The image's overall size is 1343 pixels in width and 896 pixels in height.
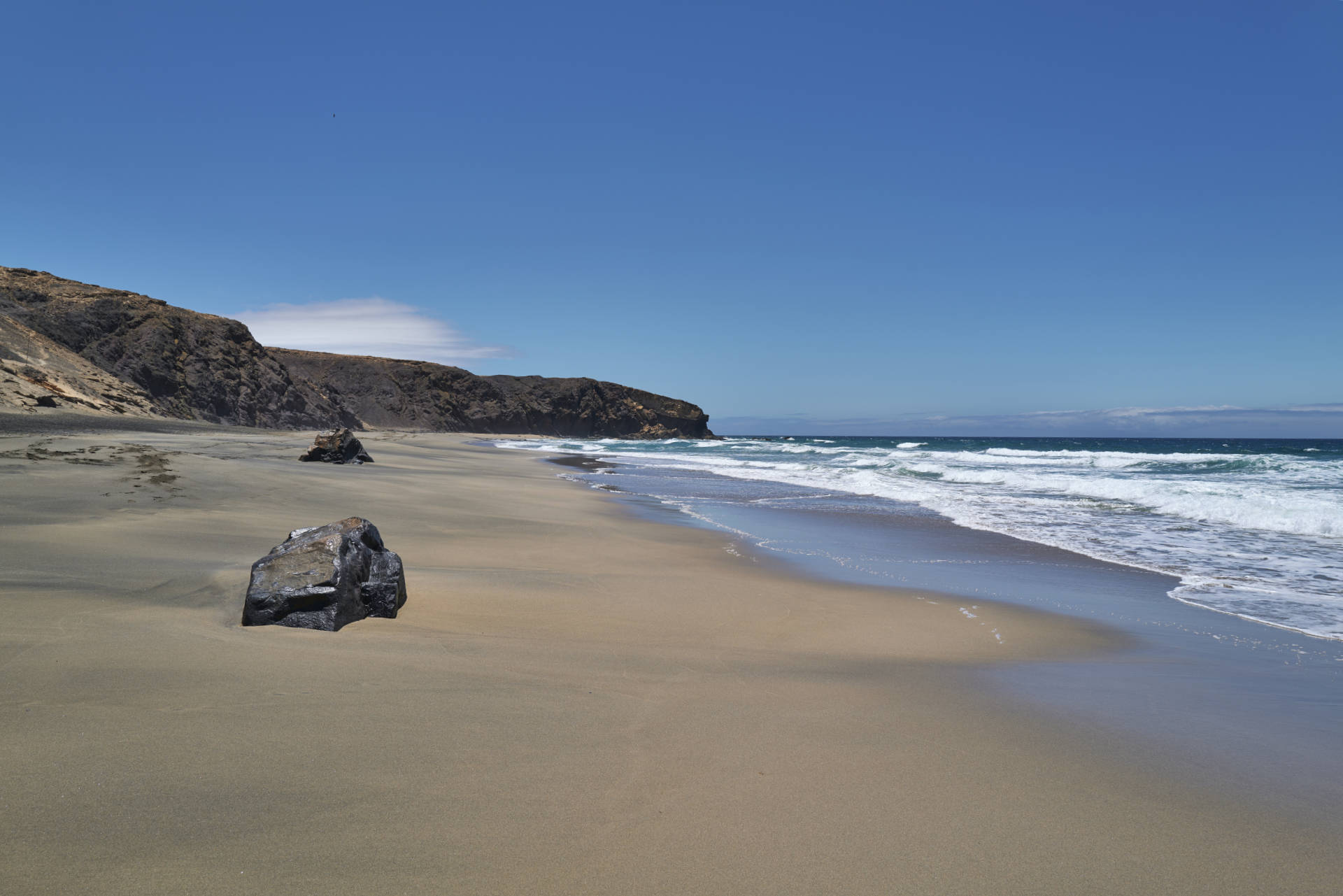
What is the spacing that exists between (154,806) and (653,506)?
1122 cm

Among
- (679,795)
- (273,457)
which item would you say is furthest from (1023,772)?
(273,457)

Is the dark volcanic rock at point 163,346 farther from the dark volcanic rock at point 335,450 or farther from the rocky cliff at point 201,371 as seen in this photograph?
the dark volcanic rock at point 335,450

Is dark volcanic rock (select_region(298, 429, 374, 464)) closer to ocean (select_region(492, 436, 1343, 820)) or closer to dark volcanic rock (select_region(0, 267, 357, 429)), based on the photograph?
ocean (select_region(492, 436, 1343, 820))

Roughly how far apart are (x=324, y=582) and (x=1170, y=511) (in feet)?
45.0

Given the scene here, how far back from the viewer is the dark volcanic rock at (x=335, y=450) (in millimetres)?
14594

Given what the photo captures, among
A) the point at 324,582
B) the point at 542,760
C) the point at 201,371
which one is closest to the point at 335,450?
the point at 324,582

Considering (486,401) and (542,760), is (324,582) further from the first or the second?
(486,401)

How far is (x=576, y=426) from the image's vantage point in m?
101

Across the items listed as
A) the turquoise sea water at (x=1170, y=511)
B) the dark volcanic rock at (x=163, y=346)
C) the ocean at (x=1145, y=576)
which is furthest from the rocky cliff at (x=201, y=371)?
the turquoise sea water at (x=1170, y=511)

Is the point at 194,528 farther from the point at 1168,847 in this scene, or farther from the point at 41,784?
the point at 1168,847

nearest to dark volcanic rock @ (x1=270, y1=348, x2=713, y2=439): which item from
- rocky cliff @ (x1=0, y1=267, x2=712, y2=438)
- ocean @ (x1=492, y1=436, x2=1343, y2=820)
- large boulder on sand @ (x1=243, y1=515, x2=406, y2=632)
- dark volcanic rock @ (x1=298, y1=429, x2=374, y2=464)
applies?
rocky cliff @ (x1=0, y1=267, x2=712, y2=438)

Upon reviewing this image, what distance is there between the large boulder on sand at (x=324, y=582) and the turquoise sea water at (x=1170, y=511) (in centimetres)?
627

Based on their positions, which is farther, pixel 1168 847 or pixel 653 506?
pixel 653 506

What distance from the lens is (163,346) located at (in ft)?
135
